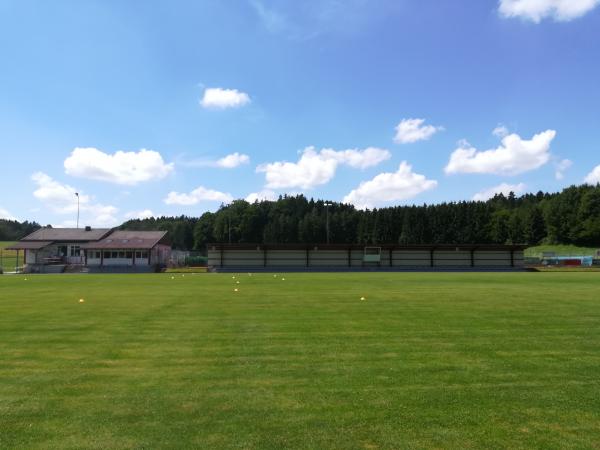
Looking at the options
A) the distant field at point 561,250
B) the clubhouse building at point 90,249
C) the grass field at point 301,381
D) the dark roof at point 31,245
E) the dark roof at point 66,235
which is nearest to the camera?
the grass field at point 301,381

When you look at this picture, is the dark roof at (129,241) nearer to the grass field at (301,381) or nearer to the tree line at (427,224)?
the tree line at (427,224)

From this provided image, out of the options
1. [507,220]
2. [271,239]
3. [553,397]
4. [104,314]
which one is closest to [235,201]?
[271,239]

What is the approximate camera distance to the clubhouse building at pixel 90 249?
67.9 metres

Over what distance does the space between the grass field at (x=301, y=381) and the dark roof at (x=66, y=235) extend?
67215mm

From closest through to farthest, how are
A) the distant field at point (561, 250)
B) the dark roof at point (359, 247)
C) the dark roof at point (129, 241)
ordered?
the dark roof at point (359, 247), the dark roof at point (129, 241), the distant field at point (561, 250)

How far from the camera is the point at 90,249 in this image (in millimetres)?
68250

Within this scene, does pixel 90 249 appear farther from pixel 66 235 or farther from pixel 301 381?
pixel 301 381

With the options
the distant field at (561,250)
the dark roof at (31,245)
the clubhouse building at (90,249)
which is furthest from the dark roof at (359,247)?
the distant field at (561,250)

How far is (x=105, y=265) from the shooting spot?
6581 centimetres

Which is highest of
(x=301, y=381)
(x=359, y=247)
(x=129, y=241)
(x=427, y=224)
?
(x=427, y=224)

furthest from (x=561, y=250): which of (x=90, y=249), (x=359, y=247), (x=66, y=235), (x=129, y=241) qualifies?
(x=66, y=235)

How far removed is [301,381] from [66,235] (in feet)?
257

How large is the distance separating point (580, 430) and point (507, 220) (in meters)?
131

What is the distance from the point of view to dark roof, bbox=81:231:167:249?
224 ft
